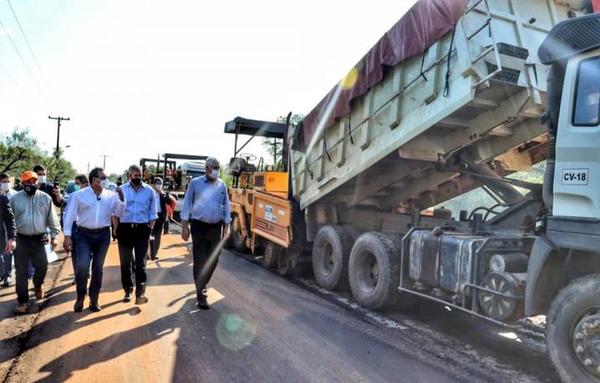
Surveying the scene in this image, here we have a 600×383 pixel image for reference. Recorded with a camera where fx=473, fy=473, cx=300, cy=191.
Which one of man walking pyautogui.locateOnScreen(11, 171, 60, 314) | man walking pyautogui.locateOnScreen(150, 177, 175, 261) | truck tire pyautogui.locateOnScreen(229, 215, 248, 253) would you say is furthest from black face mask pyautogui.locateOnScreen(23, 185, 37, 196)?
truck tire pyautogui.locateOnScreen(229, 215, 248, 253)

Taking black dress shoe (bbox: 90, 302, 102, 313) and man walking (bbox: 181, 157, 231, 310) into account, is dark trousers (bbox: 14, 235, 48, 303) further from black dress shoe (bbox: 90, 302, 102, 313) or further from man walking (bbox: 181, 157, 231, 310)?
man walking (bbox: 181, 157, 231, 310)

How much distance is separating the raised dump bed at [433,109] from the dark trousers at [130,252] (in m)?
2.85

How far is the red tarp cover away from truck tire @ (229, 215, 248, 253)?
4.63 meters

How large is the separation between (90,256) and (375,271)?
11.8 ft

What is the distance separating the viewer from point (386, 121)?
19.4ft

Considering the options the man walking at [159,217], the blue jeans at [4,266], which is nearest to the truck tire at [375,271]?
the man walking at [159,217]

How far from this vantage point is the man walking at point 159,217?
30.0ft

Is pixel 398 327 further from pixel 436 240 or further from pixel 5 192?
pixel 5 192

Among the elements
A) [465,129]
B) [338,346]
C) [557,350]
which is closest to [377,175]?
[465,129]

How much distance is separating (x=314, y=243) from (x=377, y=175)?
1.68 m

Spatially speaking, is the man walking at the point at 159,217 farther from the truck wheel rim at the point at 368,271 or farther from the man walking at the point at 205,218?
the truck wheel rim at the point at 368,271

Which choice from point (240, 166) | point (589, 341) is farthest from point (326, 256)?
point (589, 341)

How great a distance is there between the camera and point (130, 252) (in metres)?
5.97

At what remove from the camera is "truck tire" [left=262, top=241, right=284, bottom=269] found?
8836 mm
